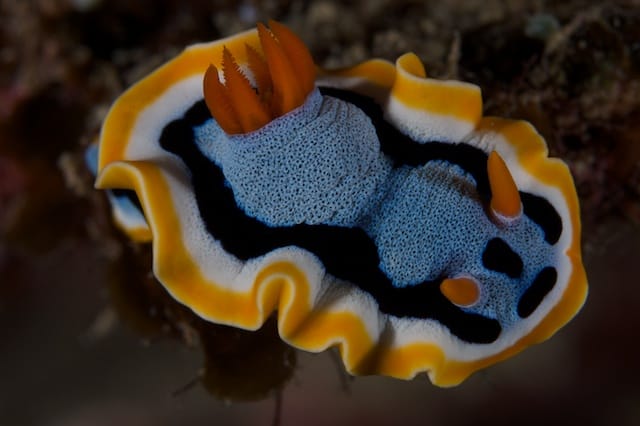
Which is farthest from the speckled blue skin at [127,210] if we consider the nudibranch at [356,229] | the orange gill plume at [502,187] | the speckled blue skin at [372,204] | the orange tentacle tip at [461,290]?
the orange gill plume at [502,187]

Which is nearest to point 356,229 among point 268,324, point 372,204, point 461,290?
point 372,204

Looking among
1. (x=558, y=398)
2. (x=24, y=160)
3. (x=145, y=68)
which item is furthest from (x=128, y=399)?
(x=558, y=398)

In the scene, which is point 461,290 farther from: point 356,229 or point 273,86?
point 273,86

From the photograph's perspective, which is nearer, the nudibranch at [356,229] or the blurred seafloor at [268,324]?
the nudibranch at [356,229]

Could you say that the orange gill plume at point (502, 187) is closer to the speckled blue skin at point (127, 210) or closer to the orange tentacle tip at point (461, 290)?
the orange tentacle tip at point (461, 290)

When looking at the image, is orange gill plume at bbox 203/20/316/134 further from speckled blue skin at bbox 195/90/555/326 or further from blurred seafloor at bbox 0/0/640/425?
blurred seafloor at bbox 0/0/640/425
